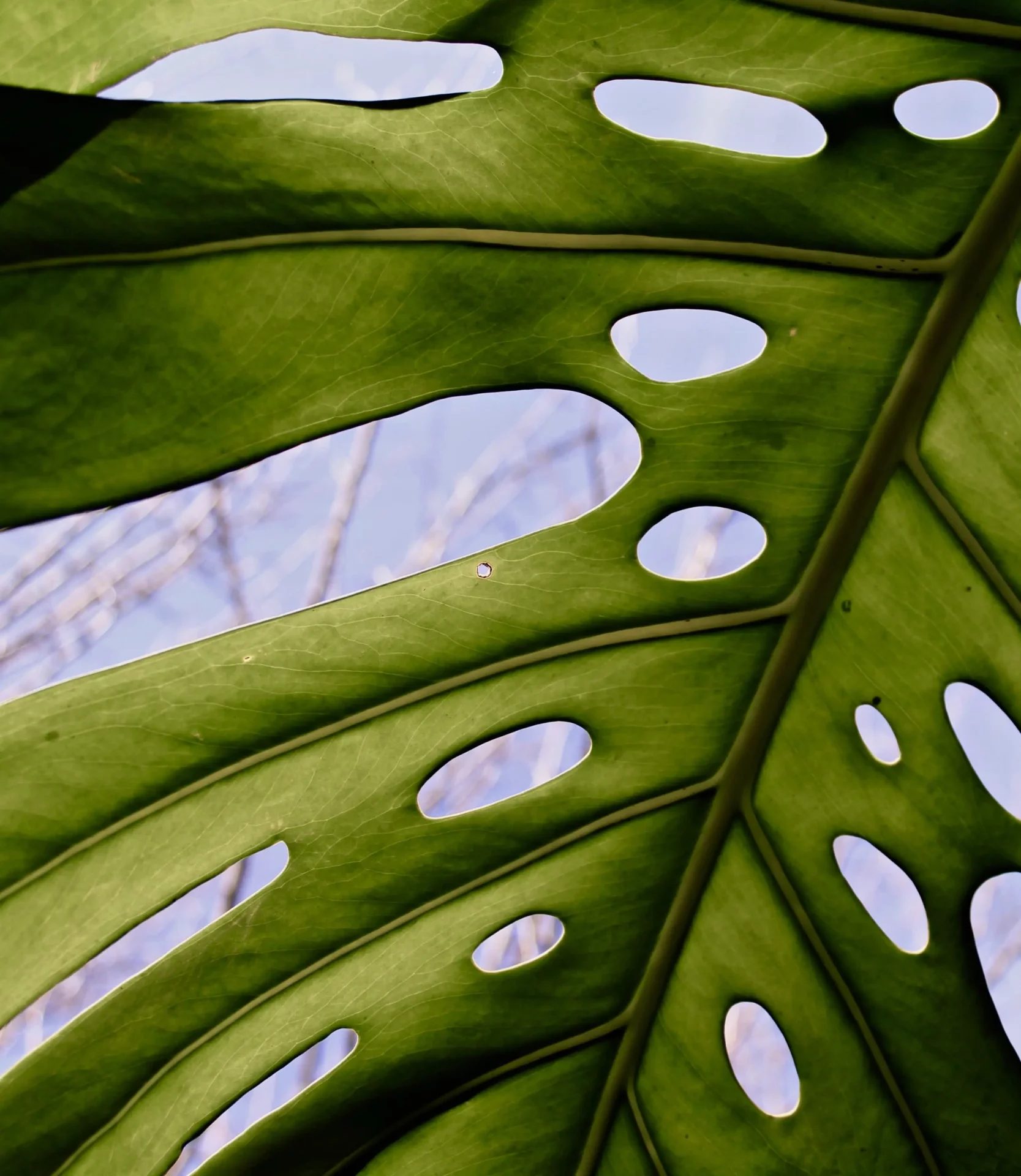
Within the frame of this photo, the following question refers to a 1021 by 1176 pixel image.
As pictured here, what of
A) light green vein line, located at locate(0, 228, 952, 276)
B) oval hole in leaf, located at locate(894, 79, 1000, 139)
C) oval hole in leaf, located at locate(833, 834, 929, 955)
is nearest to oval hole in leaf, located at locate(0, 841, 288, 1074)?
oval hole in leaf, located at locate(833, 834, 929, 955)

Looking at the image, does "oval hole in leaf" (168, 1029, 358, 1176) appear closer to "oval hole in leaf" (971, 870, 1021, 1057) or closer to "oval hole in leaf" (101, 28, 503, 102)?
"oval hole in leaf" (971, 870, 1021, 1057)

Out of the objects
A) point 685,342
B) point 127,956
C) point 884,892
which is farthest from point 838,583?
point 127,956

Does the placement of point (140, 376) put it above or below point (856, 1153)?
above

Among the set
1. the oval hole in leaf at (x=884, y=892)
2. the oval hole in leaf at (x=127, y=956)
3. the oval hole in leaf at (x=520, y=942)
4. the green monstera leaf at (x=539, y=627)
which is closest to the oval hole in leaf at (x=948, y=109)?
the green monstera leaf at (x=539, y=627)

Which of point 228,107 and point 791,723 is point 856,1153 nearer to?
point 791,723

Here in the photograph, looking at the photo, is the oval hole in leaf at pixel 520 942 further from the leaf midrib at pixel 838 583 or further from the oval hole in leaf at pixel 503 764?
the leaf midrib at pixel 838 583

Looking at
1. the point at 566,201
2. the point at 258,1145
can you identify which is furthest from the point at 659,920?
the point at 566,201

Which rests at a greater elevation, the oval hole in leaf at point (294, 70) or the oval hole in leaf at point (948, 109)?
the oval hole in leaf at point (294, 70)
